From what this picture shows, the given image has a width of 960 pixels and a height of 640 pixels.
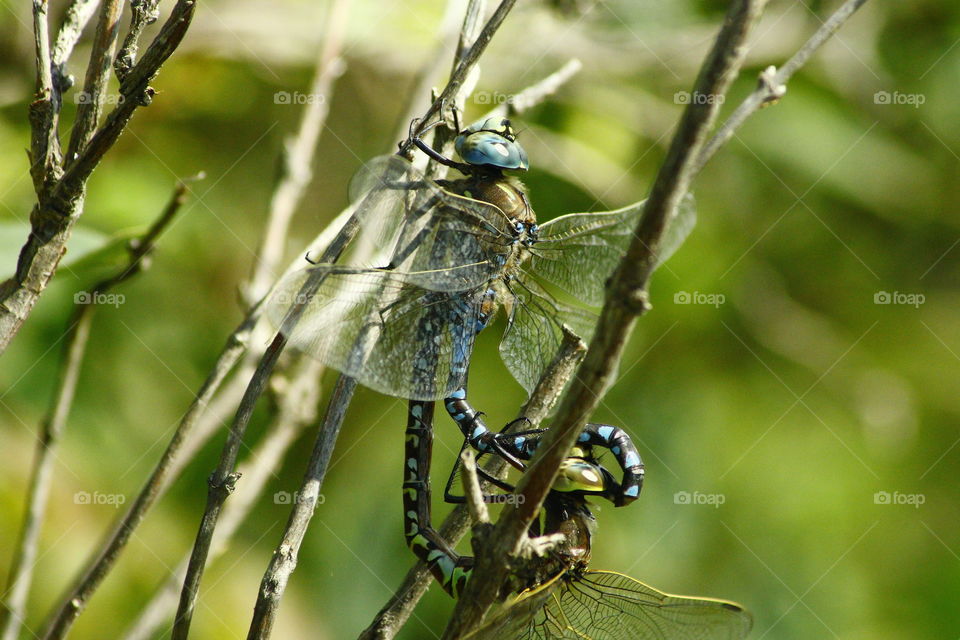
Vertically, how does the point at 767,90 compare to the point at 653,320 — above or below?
below

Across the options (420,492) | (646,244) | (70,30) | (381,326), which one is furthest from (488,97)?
(646,244)

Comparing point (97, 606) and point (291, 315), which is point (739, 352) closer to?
point (291, 315)

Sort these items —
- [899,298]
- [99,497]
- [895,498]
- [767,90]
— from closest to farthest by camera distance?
1. [767,90]
2. [99,497]
3. [895,498]
4. [899,298]

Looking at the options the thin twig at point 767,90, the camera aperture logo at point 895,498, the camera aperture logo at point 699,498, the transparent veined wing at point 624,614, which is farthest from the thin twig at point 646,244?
the camera aperture logo at point 895,498

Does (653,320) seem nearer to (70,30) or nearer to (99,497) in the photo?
(99,497)

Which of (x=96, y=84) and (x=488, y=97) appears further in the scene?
(x=488, y=97)

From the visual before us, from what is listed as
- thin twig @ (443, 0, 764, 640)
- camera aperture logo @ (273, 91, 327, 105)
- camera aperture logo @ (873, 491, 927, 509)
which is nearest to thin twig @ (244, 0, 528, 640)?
thin twig @ (443, 0, 764, 640)
